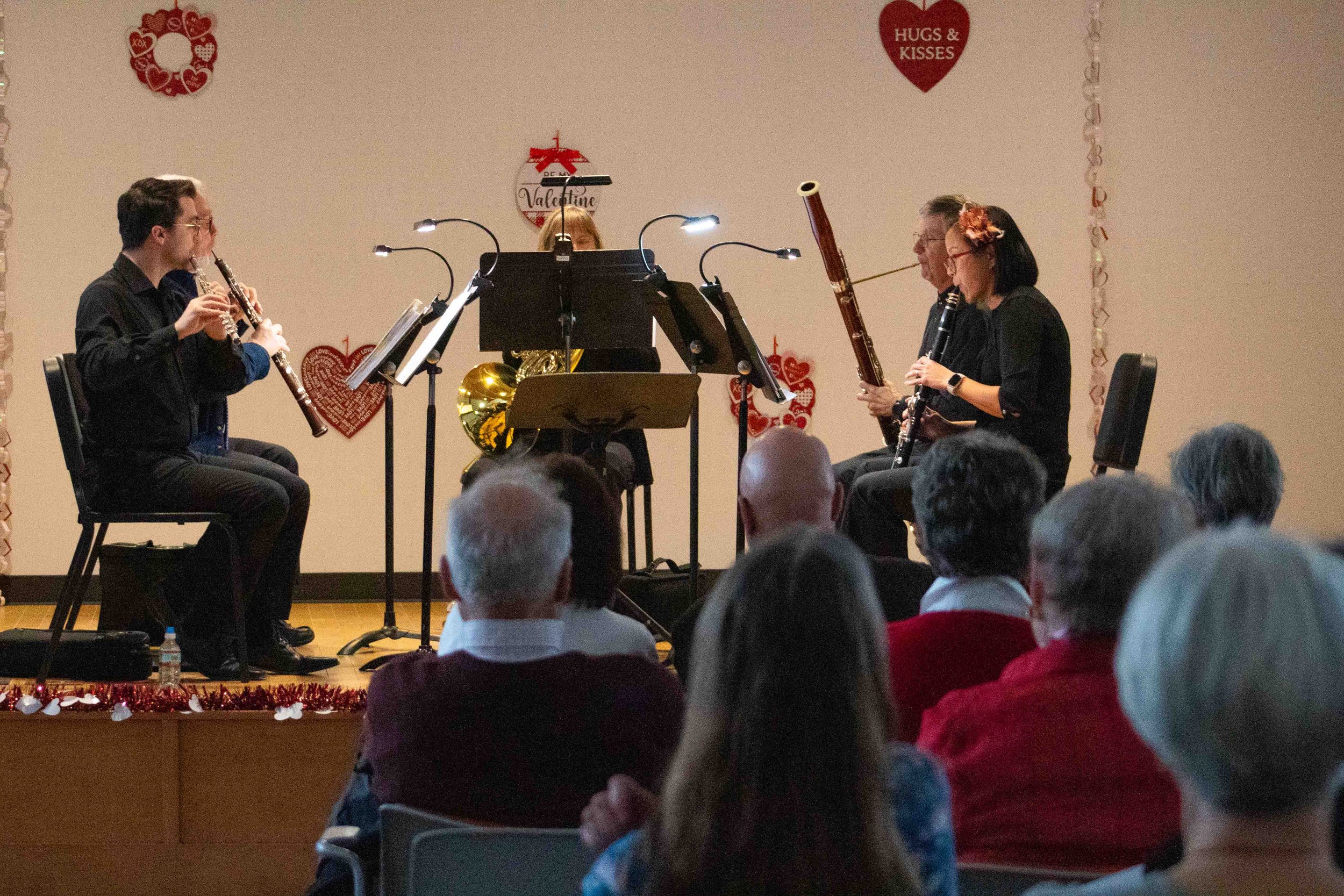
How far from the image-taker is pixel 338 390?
5418 mm

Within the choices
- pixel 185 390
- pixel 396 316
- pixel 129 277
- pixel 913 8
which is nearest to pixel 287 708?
pixel 185 390

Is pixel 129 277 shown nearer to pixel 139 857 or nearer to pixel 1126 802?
pixel 139 857

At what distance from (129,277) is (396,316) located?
1870mm

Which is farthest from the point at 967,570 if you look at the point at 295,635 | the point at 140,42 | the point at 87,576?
the point at 140,42

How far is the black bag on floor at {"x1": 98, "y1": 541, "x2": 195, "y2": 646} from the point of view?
3816 mm

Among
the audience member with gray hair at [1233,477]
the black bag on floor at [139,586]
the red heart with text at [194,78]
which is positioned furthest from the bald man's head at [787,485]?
the red heart with text at [194,78]

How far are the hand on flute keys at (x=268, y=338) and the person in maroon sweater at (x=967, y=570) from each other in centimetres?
225

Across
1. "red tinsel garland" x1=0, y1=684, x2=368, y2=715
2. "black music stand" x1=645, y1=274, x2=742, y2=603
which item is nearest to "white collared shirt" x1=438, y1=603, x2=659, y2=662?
"red tinsel garland" x1=0, y1=684, x2=368, y2=715

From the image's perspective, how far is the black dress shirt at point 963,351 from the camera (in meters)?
3.85

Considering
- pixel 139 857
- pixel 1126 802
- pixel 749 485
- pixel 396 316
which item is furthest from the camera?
pixel 396 316

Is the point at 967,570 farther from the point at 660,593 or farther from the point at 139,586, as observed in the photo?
the point at 139,586

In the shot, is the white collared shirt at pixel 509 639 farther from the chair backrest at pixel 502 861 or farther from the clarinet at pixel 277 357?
the clarinet at pixel 277 357

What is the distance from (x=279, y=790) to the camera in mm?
3098

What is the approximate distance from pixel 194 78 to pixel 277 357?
2032 millimetres
